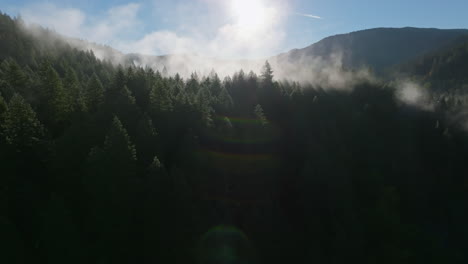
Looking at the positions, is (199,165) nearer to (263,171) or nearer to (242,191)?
(242,191)

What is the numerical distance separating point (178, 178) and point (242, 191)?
1334cm

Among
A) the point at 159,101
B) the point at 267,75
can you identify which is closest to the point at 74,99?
the point at 159,101

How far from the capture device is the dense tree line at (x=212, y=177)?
25505 millimetres

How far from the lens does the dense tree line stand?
2550cm

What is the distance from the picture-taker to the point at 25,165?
26.7m

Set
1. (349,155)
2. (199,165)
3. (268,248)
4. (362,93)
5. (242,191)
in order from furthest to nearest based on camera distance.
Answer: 1. (362,93)
2. (349,155)
3. (242,191)
4. (199,165)
5. (268,248)

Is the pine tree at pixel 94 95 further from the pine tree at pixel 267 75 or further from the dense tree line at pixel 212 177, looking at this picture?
the pine tree at pixel 267 75

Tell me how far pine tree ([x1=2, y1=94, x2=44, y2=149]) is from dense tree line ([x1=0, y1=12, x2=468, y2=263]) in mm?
123

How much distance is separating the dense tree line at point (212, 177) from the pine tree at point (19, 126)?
12 cm

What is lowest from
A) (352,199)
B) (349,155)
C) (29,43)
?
(352,199)

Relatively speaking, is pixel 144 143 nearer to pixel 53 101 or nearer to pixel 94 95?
pixel 94 95

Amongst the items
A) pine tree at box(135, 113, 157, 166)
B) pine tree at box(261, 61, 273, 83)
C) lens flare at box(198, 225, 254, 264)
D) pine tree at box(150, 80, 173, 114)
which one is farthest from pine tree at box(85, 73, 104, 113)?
pine tree at box(261, 61, 273, 83)

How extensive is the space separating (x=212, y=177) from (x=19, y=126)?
70.3ft

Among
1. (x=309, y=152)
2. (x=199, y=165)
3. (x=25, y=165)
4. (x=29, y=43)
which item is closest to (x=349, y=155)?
(x=309, y=152)
